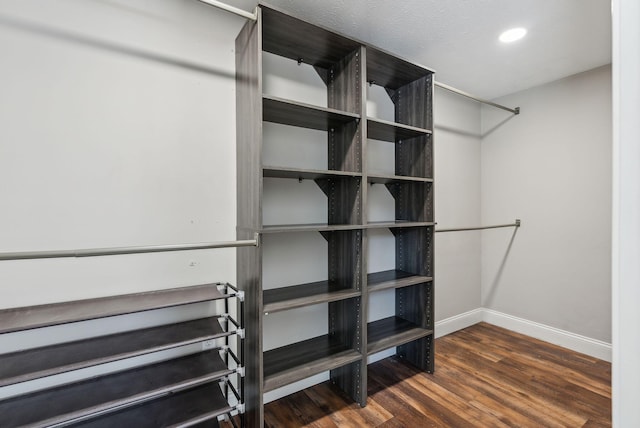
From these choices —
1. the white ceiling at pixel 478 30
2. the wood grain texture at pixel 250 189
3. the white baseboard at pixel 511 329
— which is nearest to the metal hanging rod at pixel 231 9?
the wood grain texture at pixel 250 189

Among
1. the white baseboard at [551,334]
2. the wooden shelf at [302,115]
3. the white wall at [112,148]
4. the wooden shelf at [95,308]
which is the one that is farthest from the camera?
the white baseboard at [551,334]

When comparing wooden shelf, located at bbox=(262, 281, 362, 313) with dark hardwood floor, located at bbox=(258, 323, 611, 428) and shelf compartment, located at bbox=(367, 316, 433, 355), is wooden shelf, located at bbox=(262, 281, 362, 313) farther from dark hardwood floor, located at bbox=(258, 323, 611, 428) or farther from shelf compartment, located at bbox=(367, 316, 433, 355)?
dark hardwood floor, located at bbox=(258, 323, 611, 428)

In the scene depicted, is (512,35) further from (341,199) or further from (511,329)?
(511,329)

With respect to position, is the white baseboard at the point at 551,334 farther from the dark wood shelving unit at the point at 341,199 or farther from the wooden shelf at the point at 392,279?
the wooden shelf at the point at 392,279

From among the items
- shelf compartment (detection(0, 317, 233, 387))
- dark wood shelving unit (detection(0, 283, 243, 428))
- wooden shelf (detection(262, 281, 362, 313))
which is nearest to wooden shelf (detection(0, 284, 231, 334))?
dark wood shelving unit (detection(0, 283, 243, 428))

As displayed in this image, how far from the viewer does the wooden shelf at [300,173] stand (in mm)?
1622

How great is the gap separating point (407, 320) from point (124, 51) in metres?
2.65

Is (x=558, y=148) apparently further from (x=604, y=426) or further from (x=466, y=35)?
(x=604, y=426)

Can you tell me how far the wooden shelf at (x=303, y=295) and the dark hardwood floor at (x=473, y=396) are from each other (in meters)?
0.76

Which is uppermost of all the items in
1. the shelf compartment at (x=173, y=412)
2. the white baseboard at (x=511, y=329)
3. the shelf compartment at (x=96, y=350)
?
the shelf compartment at (x=96, y=350)

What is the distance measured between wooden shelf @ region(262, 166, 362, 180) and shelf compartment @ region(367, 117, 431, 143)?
44 centimetres

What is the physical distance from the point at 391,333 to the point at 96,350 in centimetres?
183

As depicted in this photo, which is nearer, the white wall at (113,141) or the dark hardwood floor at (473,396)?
the white wall at (113,141)

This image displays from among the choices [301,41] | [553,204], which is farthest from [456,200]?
[301,41]
